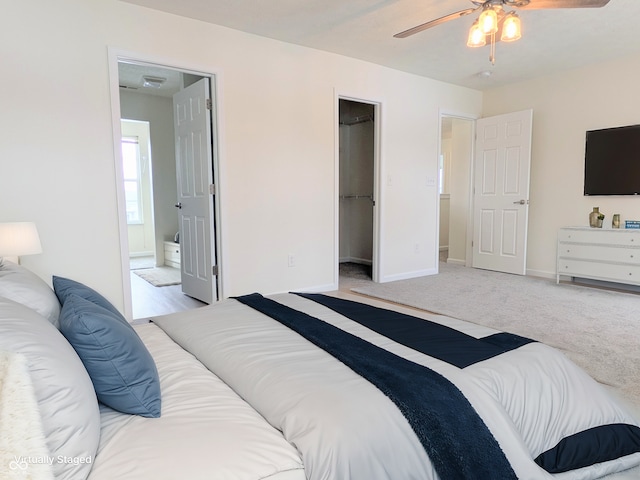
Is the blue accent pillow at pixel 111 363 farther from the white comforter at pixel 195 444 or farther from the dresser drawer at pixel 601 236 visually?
the dresser drawer at pixel 601 236

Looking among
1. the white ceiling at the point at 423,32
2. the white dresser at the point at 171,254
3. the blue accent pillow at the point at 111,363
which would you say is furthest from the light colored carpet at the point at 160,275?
the blue accent pillow at the point at 111,363

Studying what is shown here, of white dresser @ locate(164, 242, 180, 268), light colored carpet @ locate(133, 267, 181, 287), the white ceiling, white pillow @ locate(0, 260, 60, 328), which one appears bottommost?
light colored carpet @ locate(133, 267, 181, 287)

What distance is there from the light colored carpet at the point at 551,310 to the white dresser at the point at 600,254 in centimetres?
20

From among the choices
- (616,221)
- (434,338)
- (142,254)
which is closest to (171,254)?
(142,254)

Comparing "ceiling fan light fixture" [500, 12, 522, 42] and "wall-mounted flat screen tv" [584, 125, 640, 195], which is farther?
"wall-mounted flat screen tv" [584, 125, 640, 195]

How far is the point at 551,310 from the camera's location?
3709 mm

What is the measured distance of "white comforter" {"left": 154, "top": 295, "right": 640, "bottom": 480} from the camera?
3.15 ft

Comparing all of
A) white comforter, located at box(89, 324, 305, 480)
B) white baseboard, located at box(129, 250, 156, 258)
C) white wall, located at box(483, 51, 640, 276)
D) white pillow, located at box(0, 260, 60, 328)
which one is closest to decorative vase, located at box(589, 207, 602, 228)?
white wall, located at box(483, 51, 640, 276)

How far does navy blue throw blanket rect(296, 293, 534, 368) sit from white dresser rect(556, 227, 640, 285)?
362 cm

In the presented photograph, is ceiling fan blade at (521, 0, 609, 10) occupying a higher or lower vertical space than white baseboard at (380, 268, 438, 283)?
higher

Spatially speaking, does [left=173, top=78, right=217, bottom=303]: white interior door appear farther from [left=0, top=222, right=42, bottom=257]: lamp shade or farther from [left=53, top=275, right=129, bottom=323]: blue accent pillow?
[left=53, top=275, right=129, bottom=323]: blue accent pillow

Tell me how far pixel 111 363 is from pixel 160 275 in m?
5.03

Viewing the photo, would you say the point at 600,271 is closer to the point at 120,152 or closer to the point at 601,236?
the point at 601,236

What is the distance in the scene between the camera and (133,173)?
25.5 feet
